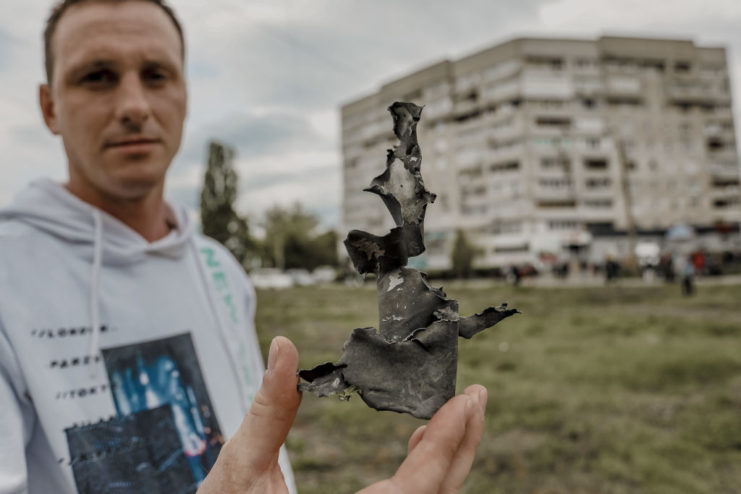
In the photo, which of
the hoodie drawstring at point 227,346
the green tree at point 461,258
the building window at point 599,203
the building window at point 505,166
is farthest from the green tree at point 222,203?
the building window at point 599,203

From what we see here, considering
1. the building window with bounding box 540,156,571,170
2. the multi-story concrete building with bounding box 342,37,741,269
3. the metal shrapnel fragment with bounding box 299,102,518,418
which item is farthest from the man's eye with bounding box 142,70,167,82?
the building window with bounding box 540,156,571,170

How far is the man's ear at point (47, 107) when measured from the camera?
2070 millimetres

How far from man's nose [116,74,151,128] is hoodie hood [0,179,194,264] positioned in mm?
468

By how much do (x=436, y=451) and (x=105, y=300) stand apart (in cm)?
156

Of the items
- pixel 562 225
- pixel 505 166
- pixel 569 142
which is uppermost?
pixel 569 142

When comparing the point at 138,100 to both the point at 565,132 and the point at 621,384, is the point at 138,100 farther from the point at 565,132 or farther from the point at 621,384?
the point at 565,132

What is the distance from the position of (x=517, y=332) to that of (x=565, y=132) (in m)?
40.2

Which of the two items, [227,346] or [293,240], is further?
[293,240]

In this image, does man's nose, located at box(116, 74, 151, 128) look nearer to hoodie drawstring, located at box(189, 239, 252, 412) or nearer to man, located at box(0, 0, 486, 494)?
man, located at box(0, 0, 486, 494)

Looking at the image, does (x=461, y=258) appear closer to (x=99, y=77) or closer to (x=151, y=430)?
(x=151, y=430)

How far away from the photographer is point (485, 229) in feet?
154

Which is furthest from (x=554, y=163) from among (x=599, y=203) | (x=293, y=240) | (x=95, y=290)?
(x=95, y=290)

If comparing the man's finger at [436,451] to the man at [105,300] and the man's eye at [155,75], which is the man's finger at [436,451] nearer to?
the man at [105,300]

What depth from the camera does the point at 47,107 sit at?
2.09 meters
